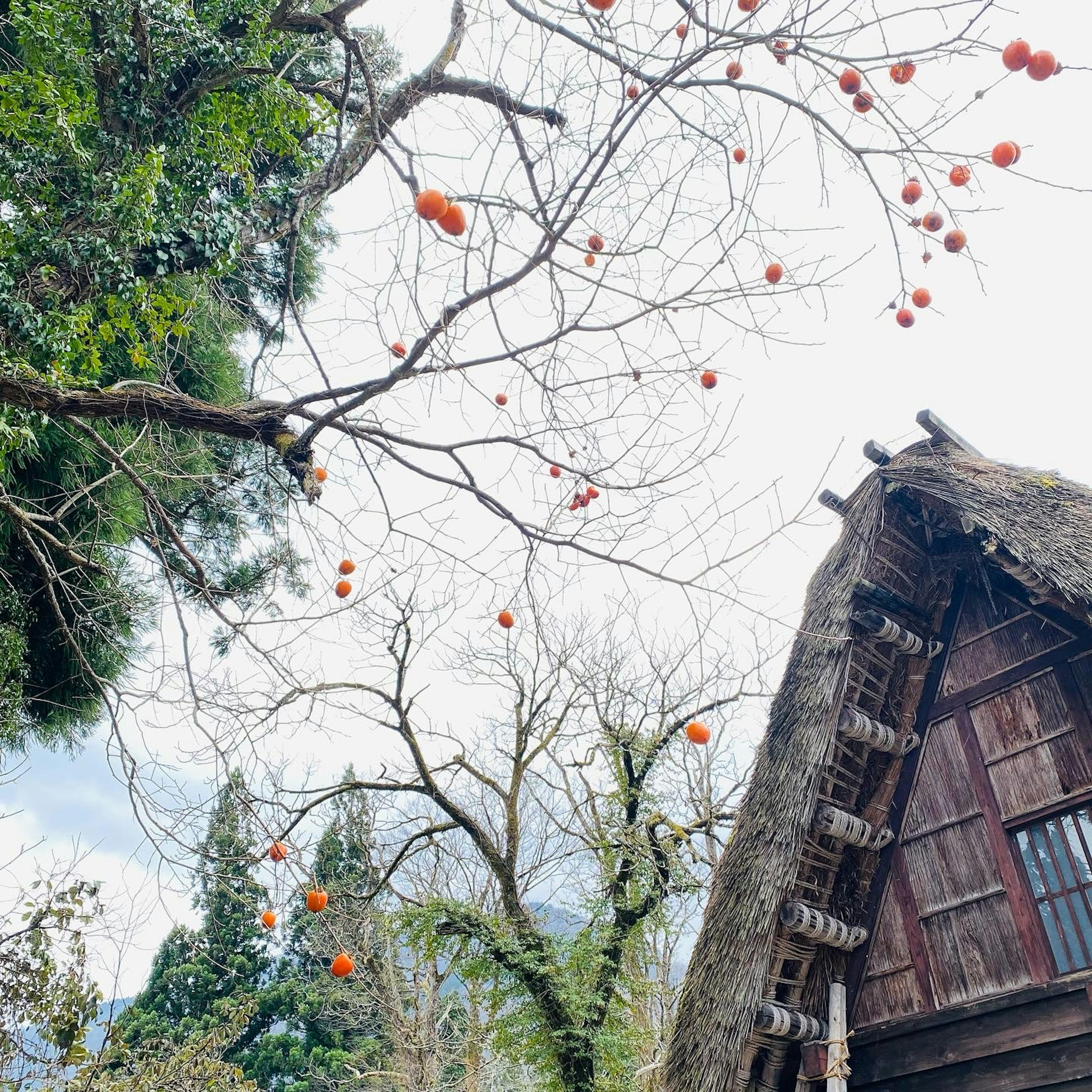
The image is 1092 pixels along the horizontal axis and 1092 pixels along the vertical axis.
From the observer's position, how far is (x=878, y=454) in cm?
422

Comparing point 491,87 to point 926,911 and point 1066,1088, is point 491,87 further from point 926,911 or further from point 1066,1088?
point 1066,1088

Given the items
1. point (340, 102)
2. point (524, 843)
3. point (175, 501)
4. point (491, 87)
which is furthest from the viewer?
point (524, 843)

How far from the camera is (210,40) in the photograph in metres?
5.57

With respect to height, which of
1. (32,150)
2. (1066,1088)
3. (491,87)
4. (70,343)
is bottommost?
(1066,1088)

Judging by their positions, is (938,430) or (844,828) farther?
(938,430)

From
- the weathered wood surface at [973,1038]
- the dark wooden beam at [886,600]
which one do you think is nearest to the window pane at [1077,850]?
the weathered wood surface at [973,1038]

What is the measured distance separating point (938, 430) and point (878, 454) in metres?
0.61

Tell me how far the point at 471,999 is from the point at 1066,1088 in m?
9.38

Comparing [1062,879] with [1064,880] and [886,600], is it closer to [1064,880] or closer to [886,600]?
[1064,880]

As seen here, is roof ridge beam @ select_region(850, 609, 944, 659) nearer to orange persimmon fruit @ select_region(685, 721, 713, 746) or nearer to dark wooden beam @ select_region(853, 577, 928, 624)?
dark wooden beam @ select_region(853, 577, 928, 624)

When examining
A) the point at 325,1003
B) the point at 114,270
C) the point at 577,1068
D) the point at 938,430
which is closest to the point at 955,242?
the point at 938,430

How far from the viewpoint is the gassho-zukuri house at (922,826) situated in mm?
3219

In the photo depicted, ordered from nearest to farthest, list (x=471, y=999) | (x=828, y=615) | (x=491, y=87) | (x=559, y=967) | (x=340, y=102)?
(x=491, y=87), (x=340, y=102), (x=828, y=615), (x=559, y=967), (x=471, y=999)

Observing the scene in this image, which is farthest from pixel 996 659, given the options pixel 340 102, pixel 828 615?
pixel 340 102
